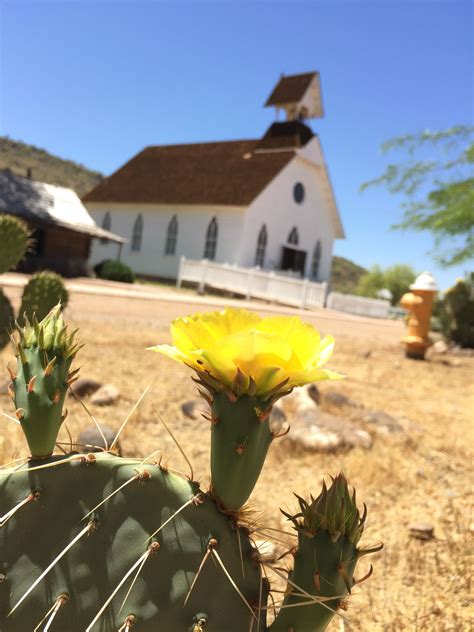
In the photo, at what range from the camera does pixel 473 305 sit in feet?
40.5

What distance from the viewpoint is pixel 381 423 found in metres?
4.12

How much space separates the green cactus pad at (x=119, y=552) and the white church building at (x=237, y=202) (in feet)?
87.1

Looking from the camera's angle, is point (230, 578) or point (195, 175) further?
point (195, 175)

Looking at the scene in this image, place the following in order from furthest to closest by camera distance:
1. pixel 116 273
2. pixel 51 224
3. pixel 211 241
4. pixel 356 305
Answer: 1. pixel 356 305
2. pixel 211 241
3. pixel 116 273
4. pixel 51 224

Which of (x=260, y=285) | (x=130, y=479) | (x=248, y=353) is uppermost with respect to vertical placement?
(x=260, y=285)

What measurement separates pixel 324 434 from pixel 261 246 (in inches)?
1028

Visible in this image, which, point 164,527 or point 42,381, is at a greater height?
point 42,381

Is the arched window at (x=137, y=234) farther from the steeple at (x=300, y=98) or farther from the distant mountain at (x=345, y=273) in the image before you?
the distant mountain at (x=345, y=273)

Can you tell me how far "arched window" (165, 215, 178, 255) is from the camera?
30.5m

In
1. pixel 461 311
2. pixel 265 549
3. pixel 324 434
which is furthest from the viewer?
pixel 461 311

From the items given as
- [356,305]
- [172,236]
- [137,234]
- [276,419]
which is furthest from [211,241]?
[276,419]

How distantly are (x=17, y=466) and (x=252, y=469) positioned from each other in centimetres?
46

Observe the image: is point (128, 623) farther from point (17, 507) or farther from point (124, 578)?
point (17, 507)

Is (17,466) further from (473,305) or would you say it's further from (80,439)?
(473,305)
